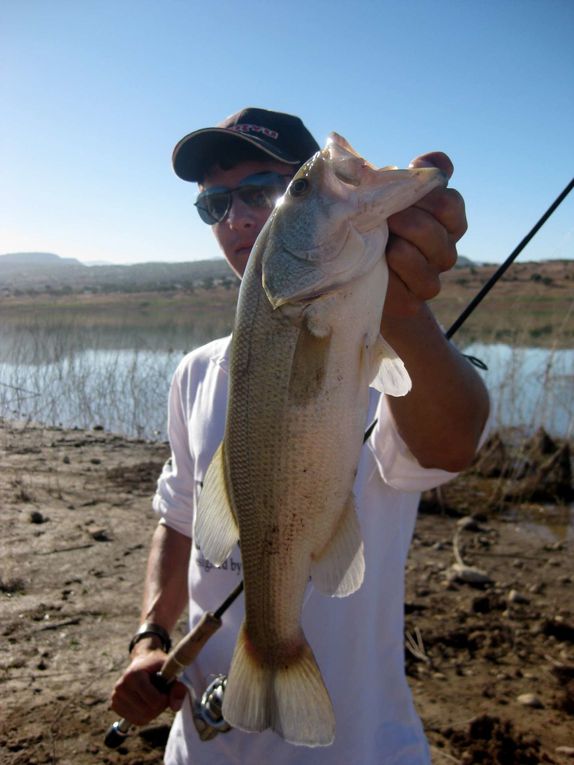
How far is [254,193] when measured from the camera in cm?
316

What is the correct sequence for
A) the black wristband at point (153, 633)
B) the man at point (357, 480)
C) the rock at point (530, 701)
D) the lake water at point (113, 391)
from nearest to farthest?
1. the man at point (357, 480)
2. the black wristband at point (153, 633)
3. the rock at point (530, 701)
4. the lake water at point (113, 391)

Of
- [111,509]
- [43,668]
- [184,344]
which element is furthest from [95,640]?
[184,344]

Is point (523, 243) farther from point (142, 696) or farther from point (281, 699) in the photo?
point (142, 696)

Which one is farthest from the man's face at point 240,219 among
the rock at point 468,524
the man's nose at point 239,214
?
the rock at point 468,524

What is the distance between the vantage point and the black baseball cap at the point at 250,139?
122 inches

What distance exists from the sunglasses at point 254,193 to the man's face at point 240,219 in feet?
0.07

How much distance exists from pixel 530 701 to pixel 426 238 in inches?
151

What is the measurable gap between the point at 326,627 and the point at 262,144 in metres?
2.12

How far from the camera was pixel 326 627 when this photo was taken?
2.39m

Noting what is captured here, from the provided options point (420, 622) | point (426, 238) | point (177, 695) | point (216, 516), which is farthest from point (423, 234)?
point (420, 622)

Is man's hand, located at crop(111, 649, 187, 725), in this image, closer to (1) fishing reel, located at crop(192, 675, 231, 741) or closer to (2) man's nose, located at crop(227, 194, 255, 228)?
(1) fishing reel, located at crop(192, 675, 231, 741)

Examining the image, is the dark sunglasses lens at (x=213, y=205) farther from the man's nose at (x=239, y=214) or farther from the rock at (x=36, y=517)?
the rock at (x=36, y=517)

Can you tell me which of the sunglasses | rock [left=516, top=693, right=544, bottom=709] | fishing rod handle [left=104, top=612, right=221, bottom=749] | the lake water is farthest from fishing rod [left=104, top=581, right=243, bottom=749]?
the lake water

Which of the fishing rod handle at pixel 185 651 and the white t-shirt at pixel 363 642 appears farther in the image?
the fishing rod handle at pixel 185 651
